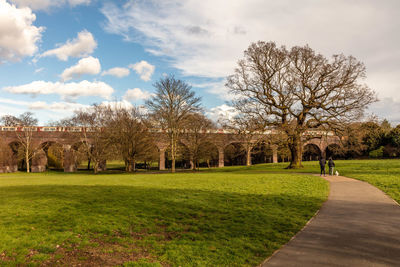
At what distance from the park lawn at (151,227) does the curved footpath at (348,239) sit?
447mm

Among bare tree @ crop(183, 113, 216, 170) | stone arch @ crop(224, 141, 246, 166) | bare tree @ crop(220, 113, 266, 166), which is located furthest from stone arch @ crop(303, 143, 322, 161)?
bare tree @ crop(220, 113, 266, 166)

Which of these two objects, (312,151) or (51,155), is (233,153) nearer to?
(312,151)

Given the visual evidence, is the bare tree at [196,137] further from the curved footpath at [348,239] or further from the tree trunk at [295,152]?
the curved footpath at [348,239]

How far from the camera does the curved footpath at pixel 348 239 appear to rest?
554 cm

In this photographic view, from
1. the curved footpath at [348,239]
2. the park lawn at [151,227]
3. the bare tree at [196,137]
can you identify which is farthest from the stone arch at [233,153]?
the curved footpath at [348,239]

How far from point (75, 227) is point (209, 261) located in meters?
4.44

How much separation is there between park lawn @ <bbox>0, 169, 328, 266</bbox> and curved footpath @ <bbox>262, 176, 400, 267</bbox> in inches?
17.6

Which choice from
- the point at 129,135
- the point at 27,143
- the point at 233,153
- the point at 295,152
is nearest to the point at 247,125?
the point at 295,152

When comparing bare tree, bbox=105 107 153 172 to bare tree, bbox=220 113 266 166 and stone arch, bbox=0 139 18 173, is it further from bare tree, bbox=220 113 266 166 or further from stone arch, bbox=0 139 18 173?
stone arch, bbox=0 139 18 173

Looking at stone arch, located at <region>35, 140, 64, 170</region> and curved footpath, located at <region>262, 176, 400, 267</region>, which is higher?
stone arch, located at <region>35, 140, 64, 170</region>

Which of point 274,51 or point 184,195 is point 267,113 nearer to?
point 274,51

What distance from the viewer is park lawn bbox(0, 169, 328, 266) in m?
6.15

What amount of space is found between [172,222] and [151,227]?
763 mm

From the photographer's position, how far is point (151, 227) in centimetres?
843
